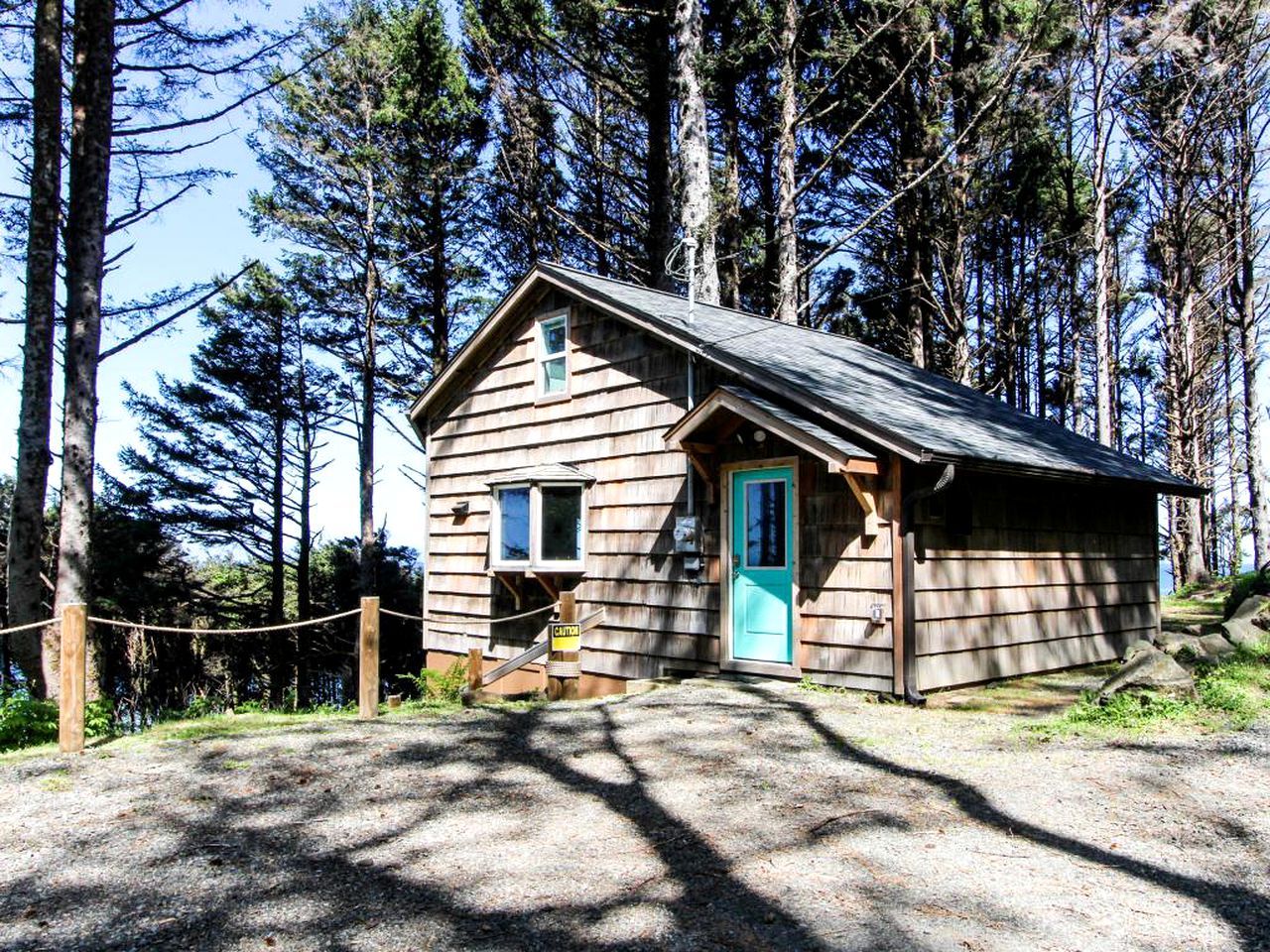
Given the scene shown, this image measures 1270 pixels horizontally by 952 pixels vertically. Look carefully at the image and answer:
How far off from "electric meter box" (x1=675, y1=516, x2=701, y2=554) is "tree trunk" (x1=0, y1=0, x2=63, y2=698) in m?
6.64

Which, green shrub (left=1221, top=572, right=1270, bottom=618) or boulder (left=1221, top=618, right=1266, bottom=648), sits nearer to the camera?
boulder (left=1221, top=618, right=1266, bottom=648)

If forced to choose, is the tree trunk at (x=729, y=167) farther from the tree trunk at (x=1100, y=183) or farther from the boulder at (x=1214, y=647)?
the boulder at (x=1214, y=647)

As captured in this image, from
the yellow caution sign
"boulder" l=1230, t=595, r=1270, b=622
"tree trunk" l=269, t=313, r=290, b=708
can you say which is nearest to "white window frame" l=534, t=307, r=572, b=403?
the yellow caution sign

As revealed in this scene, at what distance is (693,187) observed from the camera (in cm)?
1517

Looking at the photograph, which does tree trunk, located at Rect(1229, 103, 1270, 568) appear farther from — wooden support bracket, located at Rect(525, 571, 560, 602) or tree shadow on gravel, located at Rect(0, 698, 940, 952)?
tree shadow on gravel, located at Rect(0, 698, 940, 952)

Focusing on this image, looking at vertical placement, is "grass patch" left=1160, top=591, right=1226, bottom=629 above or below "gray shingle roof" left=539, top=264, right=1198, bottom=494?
below

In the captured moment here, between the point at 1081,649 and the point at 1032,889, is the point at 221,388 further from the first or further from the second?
the point at 1032,889

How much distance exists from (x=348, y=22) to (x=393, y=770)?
68.6 ft

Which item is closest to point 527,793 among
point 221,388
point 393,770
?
point 393,770

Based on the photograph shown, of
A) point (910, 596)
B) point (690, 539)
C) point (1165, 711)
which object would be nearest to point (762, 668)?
point (690, 539)

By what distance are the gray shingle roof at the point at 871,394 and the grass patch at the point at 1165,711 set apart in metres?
2.24

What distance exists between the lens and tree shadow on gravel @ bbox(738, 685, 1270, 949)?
346 centimetres

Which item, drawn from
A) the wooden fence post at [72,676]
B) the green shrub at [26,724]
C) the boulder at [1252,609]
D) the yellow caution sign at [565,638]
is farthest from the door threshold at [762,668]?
the green shrub at [26,724]

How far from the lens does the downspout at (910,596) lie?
7.78m
